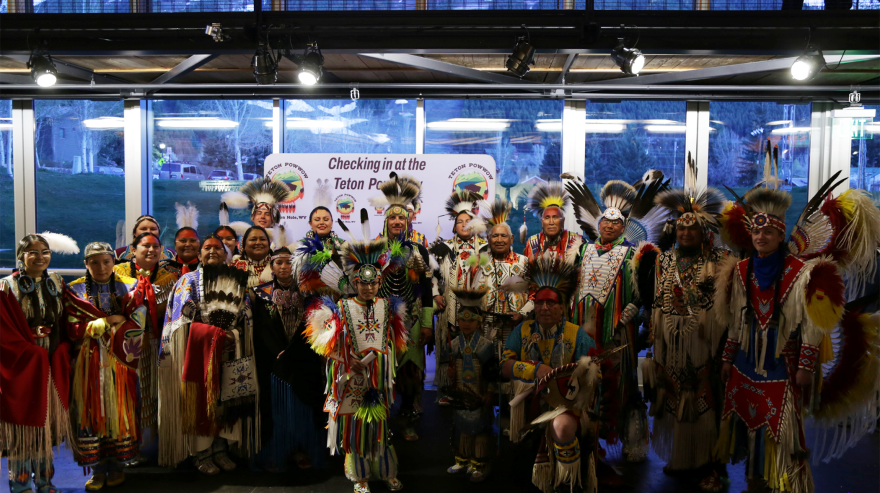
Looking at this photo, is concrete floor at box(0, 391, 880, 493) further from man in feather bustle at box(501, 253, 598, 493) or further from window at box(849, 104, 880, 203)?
window at box(849, 104, 880, 203)

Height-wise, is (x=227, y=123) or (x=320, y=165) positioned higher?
(x=227, y=123)

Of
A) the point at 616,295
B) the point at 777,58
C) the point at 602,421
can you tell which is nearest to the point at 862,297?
the point at 616,295

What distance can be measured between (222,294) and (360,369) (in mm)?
995

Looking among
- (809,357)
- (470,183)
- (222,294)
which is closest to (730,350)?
(809,357)

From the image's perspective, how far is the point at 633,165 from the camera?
6.34 meters

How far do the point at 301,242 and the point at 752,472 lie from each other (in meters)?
2.81

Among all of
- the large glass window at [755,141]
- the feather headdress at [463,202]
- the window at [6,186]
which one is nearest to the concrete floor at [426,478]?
the feather headdress at [463,202]

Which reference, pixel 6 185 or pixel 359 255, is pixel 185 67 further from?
pixel 6 185

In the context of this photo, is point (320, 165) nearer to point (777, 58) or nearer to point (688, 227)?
point (688, 227)

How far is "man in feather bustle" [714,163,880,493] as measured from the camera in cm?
282

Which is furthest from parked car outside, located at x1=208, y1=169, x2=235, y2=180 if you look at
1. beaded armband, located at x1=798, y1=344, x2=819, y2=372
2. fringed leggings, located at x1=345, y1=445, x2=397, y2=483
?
beaded armband, located at x1=798, y1=344, x2=819, y2=372

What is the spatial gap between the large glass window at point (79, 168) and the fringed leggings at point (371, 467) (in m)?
4.92

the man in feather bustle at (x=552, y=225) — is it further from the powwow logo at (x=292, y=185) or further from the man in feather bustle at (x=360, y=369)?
the powwow logo at (x=292, y=185)

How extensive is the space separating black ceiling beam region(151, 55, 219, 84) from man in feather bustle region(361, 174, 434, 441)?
78.5 inches
